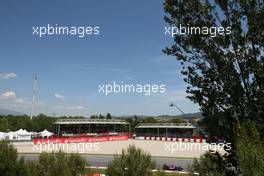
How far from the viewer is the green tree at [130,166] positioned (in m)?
19.8

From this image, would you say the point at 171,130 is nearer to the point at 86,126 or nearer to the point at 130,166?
the point at 86,126

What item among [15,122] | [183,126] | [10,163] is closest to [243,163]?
[10,163]

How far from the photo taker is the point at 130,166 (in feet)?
65.4

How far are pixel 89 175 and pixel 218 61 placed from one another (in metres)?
14.5

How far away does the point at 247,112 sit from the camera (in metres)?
10.2

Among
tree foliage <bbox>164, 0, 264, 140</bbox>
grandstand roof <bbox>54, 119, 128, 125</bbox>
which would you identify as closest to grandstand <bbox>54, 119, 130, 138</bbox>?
grandstand roof <bbox>54, 119, 128, 125</bbox>

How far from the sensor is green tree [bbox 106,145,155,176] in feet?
65.1

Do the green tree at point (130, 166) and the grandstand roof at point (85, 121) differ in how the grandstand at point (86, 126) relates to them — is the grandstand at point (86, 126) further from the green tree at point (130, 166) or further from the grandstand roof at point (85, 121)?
the green tree at point (130, 166)

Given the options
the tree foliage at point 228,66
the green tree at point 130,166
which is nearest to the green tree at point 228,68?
the tree foliage at point 228,66

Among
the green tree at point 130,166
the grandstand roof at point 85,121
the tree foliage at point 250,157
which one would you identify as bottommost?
the green tree at point 130,166

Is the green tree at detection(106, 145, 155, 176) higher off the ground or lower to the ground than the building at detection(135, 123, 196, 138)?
lower

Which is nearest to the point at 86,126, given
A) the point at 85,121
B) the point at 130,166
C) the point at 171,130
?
the point at 85,121

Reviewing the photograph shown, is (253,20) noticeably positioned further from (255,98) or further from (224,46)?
(255,98)

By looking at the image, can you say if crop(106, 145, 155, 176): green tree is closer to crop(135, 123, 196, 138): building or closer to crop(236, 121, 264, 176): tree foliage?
crop(236, 121, 264, 176): tree foliage
